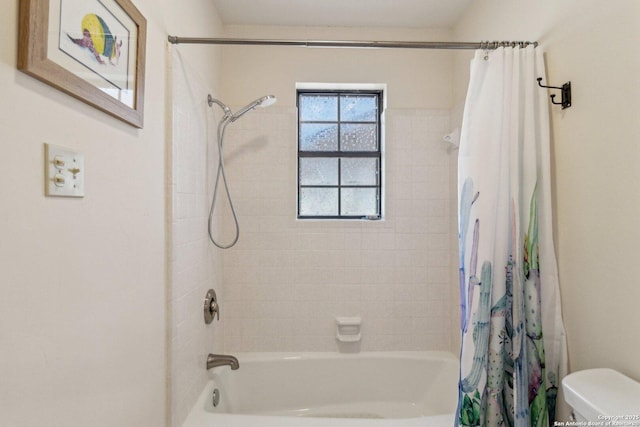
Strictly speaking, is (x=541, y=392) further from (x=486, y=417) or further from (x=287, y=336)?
(x=287, y=336)

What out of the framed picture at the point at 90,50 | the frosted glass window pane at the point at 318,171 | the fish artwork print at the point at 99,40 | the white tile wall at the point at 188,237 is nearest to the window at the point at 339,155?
the frosted glass window pane at the point at 318,171

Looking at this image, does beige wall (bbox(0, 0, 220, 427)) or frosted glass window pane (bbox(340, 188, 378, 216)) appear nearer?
beige wall (bbox(0, 0, 220, 427))

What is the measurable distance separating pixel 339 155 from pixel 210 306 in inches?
50.6

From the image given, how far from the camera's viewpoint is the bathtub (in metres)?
2.09

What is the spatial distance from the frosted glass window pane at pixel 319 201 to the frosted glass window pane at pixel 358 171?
0.39 feet

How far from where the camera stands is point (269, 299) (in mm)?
2227

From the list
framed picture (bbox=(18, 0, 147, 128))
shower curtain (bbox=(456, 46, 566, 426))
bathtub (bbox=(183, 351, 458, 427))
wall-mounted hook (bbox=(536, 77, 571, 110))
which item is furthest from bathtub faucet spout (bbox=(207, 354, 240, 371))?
wall-mounted hook (bbox=(536, 77, 571, 110))

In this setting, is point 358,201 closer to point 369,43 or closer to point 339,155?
point 339,155

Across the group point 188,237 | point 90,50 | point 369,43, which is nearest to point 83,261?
point 90,50

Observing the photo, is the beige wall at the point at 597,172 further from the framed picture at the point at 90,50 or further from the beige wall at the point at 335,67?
the framed picture at the point at 90,50

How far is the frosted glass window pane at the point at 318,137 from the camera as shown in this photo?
2.42m

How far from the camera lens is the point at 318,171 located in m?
2.43

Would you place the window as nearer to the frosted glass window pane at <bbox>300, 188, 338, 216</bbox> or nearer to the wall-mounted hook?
the frosted glass window pane at <bbox>300, 188, 338, 216</bbox>

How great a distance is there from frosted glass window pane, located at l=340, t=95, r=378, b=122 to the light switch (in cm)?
187
